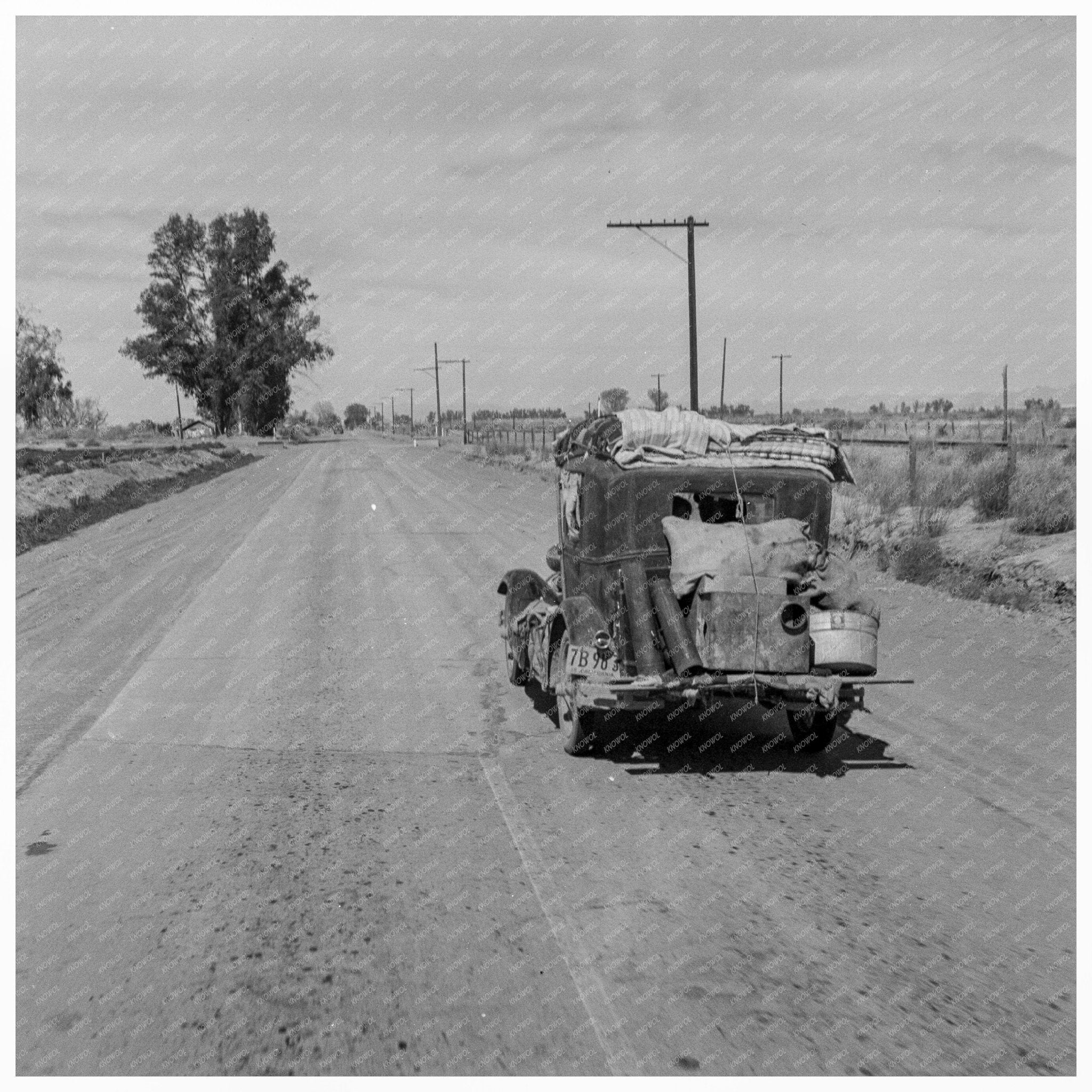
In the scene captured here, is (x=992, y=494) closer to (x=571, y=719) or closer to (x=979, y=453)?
(x=979, y=453)

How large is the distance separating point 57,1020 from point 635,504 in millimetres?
4576

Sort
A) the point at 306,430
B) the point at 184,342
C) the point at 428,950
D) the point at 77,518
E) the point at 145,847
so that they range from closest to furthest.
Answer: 1. the point at 428,950
2. the point at 145,847
3. the point at 77,518
4. the point at 184,342
5. the point at 306,430

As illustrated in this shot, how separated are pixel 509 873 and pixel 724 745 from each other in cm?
279

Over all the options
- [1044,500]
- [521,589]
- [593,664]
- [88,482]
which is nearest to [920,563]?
[1044,500]

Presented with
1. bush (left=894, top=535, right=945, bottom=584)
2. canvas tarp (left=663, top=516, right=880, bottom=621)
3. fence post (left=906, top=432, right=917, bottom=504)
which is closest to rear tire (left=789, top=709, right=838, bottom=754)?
canvas tarp (left=663, top=516, right=880, bottom=621)

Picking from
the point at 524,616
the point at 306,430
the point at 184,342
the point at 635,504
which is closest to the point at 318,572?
the point at 524,616

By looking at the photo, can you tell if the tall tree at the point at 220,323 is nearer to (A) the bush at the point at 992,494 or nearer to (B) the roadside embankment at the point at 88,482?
(B) the roadside embankment at the point at 88,482

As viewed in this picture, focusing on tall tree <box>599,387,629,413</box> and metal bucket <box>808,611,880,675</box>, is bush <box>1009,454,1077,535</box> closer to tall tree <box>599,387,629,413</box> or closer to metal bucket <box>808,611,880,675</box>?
metal bucket <box>808,611,880,675</box>

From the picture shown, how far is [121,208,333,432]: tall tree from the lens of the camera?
88.8 metres

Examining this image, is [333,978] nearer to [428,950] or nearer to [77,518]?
[428,950]

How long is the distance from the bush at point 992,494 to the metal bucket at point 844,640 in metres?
11.6

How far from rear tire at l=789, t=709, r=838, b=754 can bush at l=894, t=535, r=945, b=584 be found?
7.70 metres

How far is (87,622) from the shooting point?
12.2 meters

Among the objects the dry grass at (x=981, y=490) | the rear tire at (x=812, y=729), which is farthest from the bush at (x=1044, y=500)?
the rear tire at (x=812, y=729)
